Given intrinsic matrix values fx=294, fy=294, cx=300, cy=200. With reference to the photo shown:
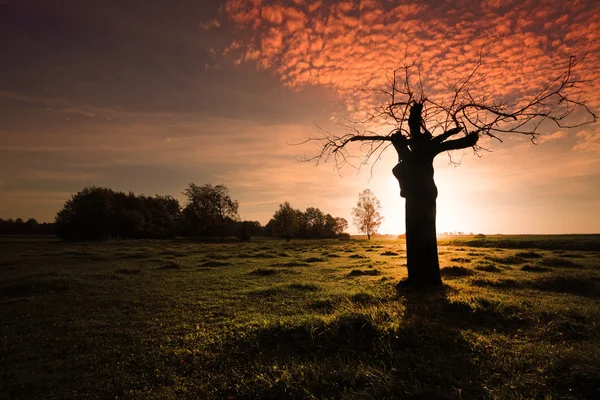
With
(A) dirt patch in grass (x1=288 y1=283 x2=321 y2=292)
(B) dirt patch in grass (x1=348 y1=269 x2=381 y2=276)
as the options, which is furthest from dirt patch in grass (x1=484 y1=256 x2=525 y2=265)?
(A) dirt patch in grass (x1=288 y1=283 x2=321 y2=292)

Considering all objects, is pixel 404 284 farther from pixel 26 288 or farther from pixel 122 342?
pixel 26 288

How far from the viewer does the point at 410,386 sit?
3.98 m

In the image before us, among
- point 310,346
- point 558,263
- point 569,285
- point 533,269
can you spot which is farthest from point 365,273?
point 558,263

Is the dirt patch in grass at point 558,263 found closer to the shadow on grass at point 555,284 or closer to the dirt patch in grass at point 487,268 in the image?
the dirt patch in grass at point 487,268

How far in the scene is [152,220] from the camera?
7569cm

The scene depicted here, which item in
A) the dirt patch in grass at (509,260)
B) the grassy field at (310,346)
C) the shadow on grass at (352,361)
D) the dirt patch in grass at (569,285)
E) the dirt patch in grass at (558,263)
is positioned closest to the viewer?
the shadow on grass at (352,361)

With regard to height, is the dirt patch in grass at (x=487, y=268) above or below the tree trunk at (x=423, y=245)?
below

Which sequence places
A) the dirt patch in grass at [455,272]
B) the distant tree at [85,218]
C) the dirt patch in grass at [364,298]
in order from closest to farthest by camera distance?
1. the dirt patch in grass at [364,298]
2. the dirt patch in grass at [455,272]
3. the distant tree at [85,218]

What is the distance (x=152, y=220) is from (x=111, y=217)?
13.8 meters

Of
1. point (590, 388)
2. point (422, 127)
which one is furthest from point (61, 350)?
point (422, 127)

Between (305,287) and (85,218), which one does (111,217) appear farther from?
(305,287)

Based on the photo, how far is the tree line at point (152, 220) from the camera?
2258 inches

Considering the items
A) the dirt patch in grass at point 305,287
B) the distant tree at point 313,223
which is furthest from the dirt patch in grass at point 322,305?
the distant tree at point 313,223

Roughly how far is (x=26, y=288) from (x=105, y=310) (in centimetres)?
634
